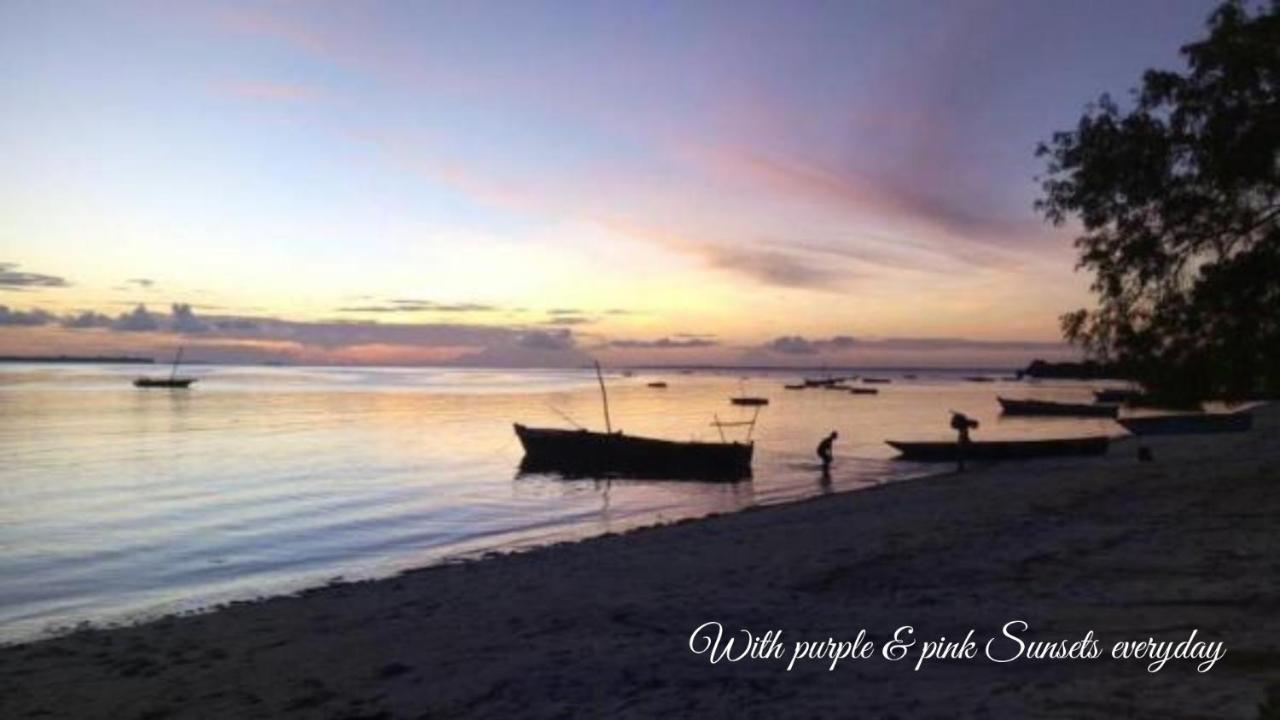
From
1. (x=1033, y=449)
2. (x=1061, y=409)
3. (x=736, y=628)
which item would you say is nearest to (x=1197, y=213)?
(x=736, y=628)

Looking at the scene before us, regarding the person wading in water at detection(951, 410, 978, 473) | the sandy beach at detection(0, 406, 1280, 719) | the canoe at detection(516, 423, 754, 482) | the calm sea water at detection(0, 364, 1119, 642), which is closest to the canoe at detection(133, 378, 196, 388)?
the calm sea water at detection(0, 364, 1119, 642)

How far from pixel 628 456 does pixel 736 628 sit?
3193 centimetres

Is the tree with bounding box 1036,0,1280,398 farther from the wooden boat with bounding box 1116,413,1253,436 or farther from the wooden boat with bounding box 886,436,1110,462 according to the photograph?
the wooden boat with bounding box 1116,413,1253,436

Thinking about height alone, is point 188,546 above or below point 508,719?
below

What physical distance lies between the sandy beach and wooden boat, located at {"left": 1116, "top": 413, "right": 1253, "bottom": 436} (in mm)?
40961

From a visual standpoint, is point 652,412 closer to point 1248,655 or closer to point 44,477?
point 44,477

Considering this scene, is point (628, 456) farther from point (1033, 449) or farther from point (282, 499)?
point (1033, 449)

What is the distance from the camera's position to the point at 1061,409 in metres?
90.4

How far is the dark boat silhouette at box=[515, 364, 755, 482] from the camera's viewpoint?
41.2 m

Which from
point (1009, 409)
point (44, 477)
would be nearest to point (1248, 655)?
point (44, 477)

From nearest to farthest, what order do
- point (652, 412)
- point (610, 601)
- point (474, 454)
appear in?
point (610, 601) < point (474, 454) < point (652, 412)

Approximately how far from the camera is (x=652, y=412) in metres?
104

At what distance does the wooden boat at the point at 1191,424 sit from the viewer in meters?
55.6

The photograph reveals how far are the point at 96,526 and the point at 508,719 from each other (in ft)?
81.5
